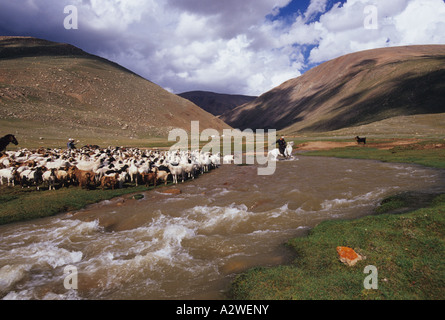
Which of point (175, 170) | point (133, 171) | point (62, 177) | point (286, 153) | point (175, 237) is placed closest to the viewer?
point (175, 237)

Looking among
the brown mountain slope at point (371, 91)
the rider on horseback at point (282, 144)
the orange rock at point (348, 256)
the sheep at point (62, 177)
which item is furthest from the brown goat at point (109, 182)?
the brown mountain slope at point (371, 91)

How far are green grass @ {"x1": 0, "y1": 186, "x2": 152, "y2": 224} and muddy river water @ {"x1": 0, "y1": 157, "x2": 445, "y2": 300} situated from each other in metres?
0.81

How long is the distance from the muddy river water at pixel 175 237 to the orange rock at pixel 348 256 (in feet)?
4.28

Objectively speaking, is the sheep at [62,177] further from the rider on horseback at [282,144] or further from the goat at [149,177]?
the rider on horseback at [282,144]

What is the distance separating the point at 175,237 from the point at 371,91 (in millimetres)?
128760

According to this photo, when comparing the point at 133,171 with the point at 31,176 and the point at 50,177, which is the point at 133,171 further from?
the point at 31,176

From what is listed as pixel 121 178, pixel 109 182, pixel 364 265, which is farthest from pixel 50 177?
pixel 364 265

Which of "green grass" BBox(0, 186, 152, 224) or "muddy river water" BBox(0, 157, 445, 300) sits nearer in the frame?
"muddy river water" BBox(0, 157, 445, 300)

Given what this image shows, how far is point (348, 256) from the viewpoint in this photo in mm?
5863

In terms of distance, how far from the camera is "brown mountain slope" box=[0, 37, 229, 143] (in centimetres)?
6133

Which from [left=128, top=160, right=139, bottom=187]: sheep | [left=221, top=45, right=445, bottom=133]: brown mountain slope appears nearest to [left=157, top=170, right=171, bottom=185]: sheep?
[left=128, top=160, right=139, bottom=187]: sheep

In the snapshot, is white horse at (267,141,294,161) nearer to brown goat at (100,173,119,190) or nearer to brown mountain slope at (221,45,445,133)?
brown goat at (100,173,119,190)
